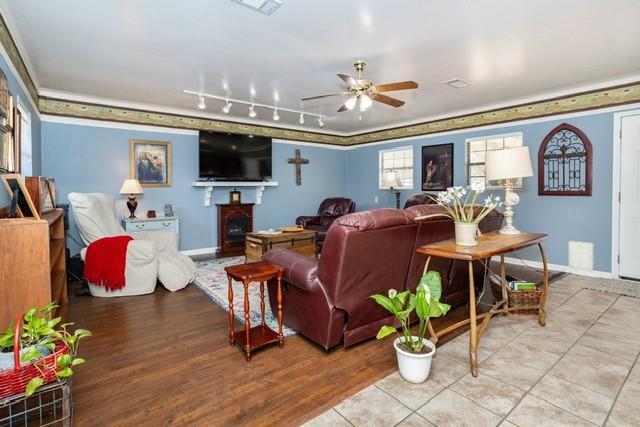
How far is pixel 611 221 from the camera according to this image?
435 centimetres

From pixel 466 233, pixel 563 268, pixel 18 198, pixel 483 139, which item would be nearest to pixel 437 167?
pixel 483 139

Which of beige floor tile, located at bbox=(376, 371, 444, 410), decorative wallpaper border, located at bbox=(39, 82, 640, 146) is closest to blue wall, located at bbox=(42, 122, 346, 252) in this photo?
decorative wallpaper border, located at bbox=(39, 82, 640, 146)

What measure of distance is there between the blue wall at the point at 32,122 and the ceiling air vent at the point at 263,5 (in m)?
1.98

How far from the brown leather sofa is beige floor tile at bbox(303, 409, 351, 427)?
621 millimetres

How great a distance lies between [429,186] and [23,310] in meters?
6.04

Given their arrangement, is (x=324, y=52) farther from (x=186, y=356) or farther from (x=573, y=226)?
(x=573, y=226)

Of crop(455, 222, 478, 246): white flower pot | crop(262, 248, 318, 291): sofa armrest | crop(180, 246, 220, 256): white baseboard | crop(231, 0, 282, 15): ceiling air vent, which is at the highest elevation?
crop(231, 0, 282, 15): ceiling air vent

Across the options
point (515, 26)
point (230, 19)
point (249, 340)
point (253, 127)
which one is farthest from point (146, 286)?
point (515, 26)

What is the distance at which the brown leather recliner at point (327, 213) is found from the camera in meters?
6.45

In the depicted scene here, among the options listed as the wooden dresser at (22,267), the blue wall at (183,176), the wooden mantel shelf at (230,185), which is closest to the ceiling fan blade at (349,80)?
the wooden dresser at (22,267)

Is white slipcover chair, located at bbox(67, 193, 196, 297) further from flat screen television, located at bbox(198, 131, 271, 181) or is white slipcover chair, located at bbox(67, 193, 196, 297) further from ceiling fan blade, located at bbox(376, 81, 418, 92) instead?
ceiling fan blade, located at bbox(376, 81, 418, 92)

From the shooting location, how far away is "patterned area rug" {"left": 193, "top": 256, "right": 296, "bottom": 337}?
3.04 meters

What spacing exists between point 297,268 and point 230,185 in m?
4.24

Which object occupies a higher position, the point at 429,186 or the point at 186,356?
the point at 429,186
